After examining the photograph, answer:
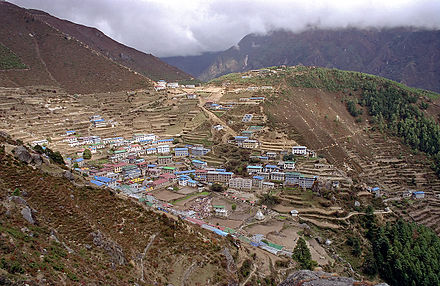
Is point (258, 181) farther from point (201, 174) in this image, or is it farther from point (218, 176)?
point (201, 174)

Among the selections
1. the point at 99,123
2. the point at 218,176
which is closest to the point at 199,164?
the point at 218,176

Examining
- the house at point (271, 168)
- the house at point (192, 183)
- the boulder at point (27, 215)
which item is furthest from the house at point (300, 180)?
the boulder at point (27, 215)

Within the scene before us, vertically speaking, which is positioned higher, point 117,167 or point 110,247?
point 110,247

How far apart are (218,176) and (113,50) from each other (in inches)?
2784

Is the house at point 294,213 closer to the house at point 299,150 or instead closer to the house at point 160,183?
the house at point 299,150

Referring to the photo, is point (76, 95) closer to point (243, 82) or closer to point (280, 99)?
point (243, 82)

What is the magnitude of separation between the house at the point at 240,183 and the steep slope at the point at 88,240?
50.3 ft

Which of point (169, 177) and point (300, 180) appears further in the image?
point (169, 177)

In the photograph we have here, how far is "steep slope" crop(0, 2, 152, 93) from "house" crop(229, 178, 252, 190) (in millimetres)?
39813

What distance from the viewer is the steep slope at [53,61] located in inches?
2435

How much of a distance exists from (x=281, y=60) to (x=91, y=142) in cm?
12462

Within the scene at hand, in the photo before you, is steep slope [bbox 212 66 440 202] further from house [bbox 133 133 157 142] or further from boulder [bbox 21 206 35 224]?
boulder [bbox 21 206 35 224]

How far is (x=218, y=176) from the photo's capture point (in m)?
38.4

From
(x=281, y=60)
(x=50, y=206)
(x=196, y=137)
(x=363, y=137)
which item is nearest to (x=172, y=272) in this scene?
(x=50, y=206)
